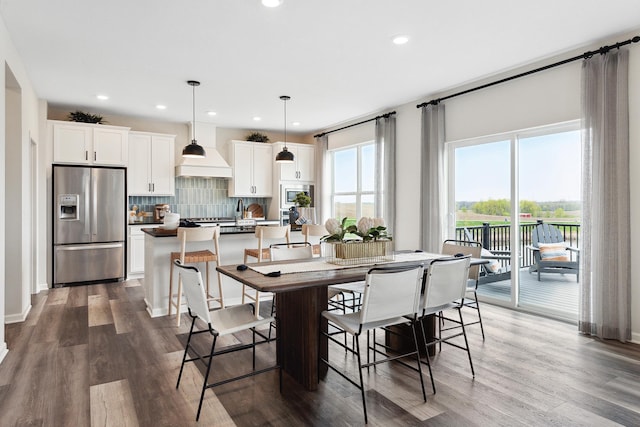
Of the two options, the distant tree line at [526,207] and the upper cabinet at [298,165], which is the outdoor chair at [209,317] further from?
the upper cabinet at [298,165]

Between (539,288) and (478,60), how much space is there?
8.40ft

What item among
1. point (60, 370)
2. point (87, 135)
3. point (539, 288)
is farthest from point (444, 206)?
point (87, 135)

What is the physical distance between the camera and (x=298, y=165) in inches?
309

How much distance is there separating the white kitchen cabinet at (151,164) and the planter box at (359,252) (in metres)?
4.70

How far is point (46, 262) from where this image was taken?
18.9 ft

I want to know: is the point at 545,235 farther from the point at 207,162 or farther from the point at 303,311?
the point at 207,162

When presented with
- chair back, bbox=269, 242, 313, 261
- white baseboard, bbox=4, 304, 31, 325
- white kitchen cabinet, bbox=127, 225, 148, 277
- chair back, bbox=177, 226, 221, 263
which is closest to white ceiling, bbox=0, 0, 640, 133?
chair back, bbox=177, 226, 221, 263

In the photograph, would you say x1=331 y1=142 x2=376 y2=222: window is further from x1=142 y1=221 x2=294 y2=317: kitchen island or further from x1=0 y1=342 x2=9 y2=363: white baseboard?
x1=0 y1=342 x2=9 y2=363: white baseboard

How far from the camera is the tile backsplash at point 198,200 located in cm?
710

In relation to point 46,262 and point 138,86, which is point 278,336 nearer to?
point 138,86

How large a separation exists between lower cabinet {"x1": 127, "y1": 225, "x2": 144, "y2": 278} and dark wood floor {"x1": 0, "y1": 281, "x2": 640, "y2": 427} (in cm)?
258

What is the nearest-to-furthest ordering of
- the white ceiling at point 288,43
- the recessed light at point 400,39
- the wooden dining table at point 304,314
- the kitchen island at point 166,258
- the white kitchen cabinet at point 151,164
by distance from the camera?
the wooden dining table at point 304,314, the white ceiling at point 288,43, the recessed light at point 400,39, the kitchen island at point 166,258, the white kitchen cabinet at point 151,164

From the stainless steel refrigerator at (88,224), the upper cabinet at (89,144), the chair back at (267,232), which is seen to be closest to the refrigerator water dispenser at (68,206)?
the stainless steel refrigerator at (88,224)

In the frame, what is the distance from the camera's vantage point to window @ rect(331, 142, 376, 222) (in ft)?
22.4
